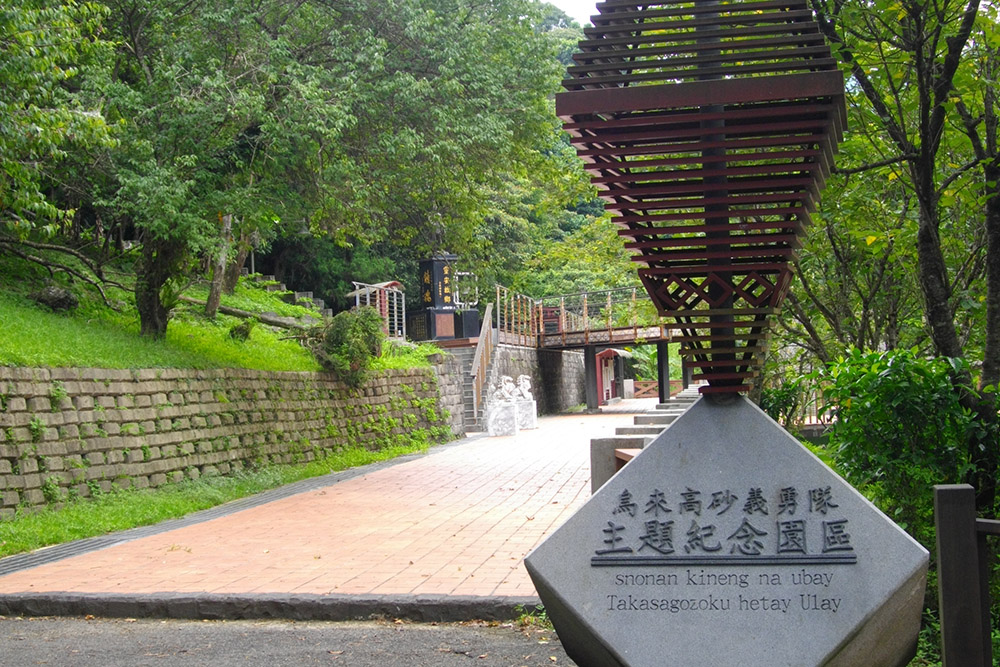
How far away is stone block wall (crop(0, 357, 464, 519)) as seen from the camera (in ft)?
30.5

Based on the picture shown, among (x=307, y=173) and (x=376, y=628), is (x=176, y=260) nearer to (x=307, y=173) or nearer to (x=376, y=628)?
(x=307, y=173)

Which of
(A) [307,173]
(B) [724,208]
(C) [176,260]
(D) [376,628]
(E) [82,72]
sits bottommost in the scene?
(D) [376,628]

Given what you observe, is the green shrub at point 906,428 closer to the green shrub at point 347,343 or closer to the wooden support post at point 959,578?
the wooden support post at point 959,578

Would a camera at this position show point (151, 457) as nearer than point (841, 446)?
No

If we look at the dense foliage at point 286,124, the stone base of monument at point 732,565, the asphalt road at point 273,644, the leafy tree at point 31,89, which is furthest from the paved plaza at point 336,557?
the dense foliage at point 286,124

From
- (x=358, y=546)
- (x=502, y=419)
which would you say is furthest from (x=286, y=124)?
(x=502, y=419)

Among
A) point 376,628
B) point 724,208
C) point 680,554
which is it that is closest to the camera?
point 680,554

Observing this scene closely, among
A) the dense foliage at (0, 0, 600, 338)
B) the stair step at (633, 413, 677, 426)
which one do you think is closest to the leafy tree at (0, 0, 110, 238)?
the dense foliage at (0, 0, 600, 338)

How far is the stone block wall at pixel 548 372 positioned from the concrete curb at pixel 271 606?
21.1m

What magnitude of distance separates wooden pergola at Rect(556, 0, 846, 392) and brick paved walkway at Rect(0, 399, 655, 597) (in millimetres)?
2356

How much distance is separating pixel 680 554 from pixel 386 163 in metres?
10.9

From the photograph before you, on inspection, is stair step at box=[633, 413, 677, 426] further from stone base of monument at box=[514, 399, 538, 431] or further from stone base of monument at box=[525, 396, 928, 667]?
stone base of monument at box=[514, 399, 538, 431]

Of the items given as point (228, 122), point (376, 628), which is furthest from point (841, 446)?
point (228, 122)

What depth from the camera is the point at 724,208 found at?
4.43m
